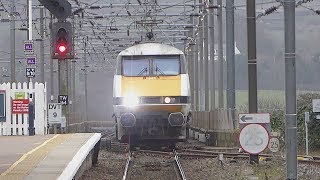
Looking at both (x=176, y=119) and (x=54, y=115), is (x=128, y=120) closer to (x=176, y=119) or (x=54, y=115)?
(x=176, y=119)

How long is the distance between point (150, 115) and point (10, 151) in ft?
25.0

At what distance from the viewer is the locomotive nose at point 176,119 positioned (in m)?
24.9

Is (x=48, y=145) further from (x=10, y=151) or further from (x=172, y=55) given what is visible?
(x=172, y=55)

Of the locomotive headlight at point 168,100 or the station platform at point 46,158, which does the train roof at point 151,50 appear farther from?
the station platform at point 46,158

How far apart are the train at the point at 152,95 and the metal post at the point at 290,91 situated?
1301 centimetres

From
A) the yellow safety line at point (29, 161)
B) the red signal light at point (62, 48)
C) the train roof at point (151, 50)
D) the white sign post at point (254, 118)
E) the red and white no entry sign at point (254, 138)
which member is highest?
the train roof at point (151, 50)

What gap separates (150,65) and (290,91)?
47.0 feet

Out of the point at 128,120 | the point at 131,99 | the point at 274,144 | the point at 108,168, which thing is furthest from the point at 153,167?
the point at 274,144

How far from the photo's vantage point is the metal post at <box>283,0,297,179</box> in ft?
39.1

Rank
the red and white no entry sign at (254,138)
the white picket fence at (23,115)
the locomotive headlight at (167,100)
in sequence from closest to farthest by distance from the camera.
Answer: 1. the red and white no entry sign at (254,138)
2. the locomotive headlight at (167,100)
3. the white picket fence at (23,115)

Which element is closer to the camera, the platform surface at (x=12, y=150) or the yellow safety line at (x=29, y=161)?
the yellow safety line at (x=29, y=161)

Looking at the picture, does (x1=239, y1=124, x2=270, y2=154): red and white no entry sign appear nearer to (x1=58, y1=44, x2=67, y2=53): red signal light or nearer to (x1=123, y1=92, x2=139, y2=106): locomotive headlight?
(x1=58, y1=44, x2=67, y2=53): red signal light

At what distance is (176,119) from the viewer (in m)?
25.0

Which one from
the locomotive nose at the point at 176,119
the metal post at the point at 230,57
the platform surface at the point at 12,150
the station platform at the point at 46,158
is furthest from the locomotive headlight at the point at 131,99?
the metal post at the point at 230,57
